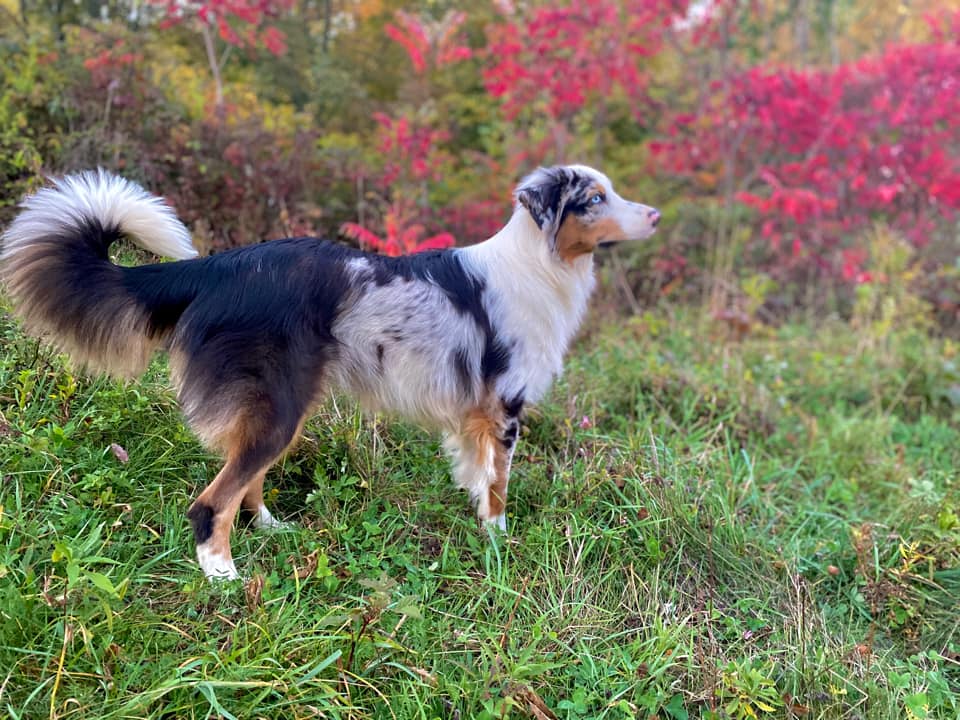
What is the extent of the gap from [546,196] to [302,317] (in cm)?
118

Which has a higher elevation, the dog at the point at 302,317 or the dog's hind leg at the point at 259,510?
the dog at the point at 302,317

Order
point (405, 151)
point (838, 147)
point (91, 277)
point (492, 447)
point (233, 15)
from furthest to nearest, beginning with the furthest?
point (838, 147), point (405, 151), point (233, 15), point (492, 447), point (91, 277)

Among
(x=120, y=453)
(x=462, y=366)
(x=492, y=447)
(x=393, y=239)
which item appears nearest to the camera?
(x=120, y=453)

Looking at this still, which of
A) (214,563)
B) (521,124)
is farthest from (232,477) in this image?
(521,124)

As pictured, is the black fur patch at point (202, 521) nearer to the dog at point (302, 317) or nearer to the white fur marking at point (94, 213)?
the dog at point (302, 317)

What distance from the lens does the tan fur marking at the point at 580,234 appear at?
10.5 ft

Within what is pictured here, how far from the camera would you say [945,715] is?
8.53 feet

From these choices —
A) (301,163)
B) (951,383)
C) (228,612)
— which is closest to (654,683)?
(228,612)

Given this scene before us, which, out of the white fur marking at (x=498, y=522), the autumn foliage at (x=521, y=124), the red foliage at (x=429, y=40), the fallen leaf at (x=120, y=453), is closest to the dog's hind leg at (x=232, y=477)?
the fallen leaf at (x=120, y=453)

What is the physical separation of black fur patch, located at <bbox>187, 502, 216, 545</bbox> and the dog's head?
1774mm

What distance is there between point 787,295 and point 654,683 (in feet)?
19.5

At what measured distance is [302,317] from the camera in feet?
8.96

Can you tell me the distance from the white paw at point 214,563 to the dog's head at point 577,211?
1846 millimetres

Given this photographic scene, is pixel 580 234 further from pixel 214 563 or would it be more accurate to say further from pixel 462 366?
pixel 214 563
